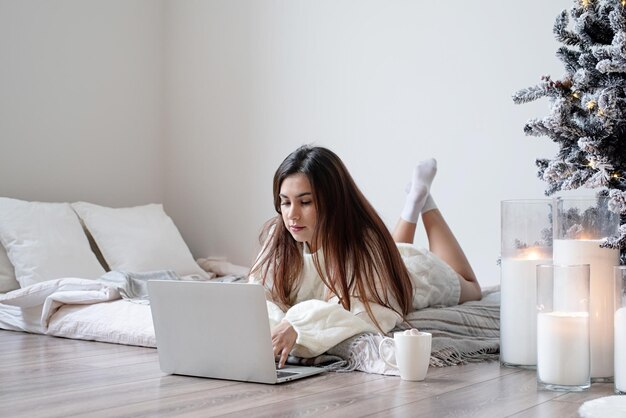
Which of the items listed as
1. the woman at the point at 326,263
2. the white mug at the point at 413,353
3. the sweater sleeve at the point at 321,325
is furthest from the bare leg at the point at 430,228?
the white mug at the point at 413,353

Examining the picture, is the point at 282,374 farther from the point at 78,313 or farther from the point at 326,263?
the point at 78,313

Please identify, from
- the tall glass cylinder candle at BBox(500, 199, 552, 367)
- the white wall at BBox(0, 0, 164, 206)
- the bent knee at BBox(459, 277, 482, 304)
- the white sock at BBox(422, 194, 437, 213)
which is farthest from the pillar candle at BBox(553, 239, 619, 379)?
the white wall at BBox(0, 0, 164, 206)

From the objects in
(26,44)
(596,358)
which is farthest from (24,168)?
(596,358)

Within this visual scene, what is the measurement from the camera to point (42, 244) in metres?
3.77

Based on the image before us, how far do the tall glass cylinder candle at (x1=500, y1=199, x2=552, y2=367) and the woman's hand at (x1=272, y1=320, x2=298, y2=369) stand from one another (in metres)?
0.58

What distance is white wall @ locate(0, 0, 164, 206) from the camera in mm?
4246

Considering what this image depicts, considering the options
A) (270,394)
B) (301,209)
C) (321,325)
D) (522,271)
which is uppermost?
(301,209)

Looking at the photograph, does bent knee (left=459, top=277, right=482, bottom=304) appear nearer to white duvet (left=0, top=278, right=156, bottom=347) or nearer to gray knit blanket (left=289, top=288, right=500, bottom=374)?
gray knit blanket (left=289, top=288, right=500, bottom=374)

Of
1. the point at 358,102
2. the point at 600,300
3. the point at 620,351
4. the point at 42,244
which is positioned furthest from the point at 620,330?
the point at 42,244

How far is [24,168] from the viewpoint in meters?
4.28

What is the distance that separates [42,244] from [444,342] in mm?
2038

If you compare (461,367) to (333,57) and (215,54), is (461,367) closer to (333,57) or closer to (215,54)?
(333,57)

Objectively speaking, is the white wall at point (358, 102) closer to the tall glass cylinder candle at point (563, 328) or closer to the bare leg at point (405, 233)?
the bare leg at point (405, 233)

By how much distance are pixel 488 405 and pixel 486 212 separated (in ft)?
6.58
